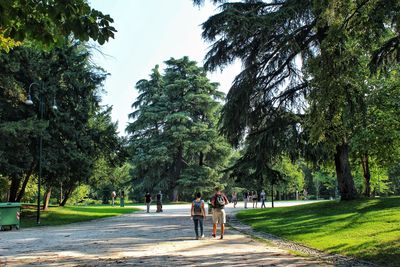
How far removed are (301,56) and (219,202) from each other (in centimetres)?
1130

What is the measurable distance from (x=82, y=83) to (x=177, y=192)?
30.9 meters

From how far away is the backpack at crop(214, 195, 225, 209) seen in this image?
1453cm

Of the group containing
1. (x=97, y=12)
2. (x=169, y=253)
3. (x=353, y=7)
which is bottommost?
(x=169, y=253)

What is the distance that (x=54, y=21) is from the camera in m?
5.91

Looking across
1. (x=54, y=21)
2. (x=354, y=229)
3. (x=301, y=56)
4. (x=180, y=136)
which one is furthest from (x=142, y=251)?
(x=180, y=136)

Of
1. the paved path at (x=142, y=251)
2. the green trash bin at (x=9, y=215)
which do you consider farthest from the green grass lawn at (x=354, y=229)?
the green trash bin at (x=9, y=215)

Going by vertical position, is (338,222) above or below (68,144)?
below

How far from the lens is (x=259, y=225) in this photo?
18.5m

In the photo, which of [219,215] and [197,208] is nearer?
[197,208]

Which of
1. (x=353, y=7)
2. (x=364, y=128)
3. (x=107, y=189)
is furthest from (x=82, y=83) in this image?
(x=107, y=189)

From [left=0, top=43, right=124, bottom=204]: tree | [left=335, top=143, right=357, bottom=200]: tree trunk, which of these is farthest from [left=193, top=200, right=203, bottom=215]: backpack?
[left=335, top=143, right=357, bottom=200]: tree trunk

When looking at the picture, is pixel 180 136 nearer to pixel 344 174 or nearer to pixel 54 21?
pixel 344 174

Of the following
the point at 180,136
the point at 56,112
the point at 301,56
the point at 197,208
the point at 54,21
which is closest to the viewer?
the point at 54,21

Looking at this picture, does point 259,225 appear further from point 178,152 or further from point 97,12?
point 178,152
